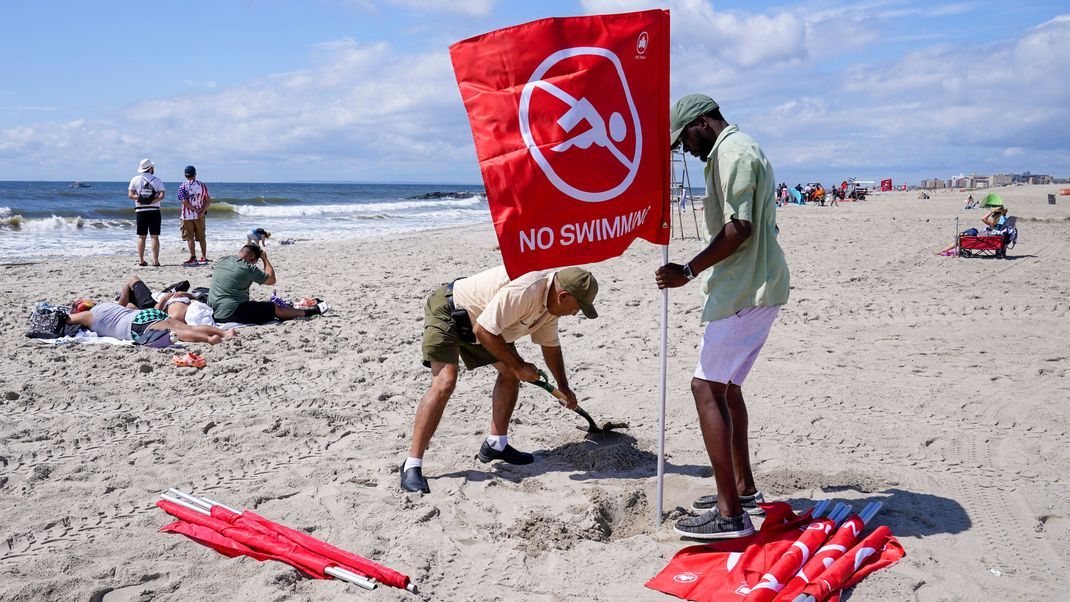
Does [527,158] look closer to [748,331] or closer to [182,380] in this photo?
[748,331]

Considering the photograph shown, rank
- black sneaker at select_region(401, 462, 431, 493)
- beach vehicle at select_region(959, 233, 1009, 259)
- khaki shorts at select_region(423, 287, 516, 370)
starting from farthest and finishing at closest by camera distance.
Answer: beach vehicle at select_region(959, 233, 1009, 259) → khaki shorts at select_region(423, 287, 516, 370) → black sneaker at select_region(401, 462, 431, 493)

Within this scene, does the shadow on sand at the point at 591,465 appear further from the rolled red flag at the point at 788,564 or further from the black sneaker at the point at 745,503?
the rolled red flag at the point at 788,564

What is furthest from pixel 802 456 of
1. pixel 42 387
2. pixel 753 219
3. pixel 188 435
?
pixel 42 387

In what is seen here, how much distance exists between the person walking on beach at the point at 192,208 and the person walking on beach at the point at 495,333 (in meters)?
9.43

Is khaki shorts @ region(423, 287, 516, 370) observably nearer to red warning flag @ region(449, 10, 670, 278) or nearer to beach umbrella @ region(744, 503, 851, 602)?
red warning flag @ region(449, 10, 670, 278)

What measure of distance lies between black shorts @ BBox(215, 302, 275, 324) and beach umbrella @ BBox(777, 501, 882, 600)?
626cm

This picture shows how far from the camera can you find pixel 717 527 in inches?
128

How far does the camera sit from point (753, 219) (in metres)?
3.17

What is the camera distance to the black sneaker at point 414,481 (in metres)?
3.96

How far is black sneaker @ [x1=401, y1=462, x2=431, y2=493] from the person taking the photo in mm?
3963

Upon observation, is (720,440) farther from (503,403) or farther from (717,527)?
(503,403)

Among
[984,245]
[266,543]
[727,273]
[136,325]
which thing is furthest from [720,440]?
[984,245]

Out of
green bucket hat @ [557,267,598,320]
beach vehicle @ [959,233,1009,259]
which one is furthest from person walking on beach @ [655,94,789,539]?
beach vehicle @ [959,233,1009,259]

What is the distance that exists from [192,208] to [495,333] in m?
10.2
